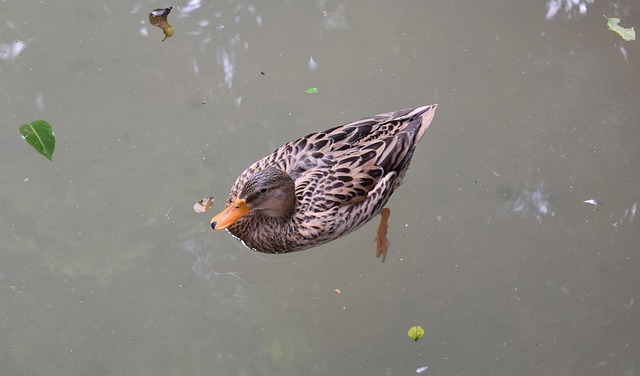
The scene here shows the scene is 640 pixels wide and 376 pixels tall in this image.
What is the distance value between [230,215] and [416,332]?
1.18m

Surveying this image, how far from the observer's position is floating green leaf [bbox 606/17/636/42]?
17.6 ft

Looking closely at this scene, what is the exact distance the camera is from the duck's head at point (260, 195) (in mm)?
4199

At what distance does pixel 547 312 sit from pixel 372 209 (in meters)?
1.12

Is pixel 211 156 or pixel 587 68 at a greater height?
pixel 587 68

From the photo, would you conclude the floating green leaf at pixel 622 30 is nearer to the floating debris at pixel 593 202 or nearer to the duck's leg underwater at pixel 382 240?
the floating debris at pixel 593 202

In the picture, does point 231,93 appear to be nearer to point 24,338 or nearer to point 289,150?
point 289,150

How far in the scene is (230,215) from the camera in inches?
167

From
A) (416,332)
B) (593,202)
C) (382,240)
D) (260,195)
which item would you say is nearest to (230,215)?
(260,195)

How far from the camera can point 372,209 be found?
453 cm

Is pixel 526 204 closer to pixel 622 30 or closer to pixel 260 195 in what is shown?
pixel 622 30

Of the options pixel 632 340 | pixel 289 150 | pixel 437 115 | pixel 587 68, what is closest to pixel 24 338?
pixel 289 150

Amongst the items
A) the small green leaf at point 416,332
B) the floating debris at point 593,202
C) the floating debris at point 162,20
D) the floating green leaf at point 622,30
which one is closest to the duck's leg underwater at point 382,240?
the small green leaf at point 416,332

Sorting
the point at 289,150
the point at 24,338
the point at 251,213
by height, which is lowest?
the point at 24,338

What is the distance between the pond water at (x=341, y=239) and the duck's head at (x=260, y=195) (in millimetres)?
495
